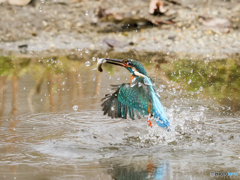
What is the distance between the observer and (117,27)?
31.6 feet

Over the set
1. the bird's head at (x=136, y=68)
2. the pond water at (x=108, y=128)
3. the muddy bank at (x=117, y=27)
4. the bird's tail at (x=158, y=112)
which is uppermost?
the muddy bank at (x=117, y=27)

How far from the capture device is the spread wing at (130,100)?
387 cm

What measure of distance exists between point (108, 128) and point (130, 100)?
553mm

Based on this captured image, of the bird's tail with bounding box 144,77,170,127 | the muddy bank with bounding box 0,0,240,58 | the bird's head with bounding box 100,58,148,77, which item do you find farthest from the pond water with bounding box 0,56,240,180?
the muddy bank with bounding box 0,0,240,58

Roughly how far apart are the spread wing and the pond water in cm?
26

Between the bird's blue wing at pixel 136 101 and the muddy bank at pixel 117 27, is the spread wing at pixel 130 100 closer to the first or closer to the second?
the bird's blue wing at pixel 136 101

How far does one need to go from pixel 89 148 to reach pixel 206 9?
7142 mm

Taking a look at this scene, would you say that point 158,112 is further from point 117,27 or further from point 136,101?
point 117,27

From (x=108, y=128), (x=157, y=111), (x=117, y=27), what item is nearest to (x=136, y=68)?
(x=157, y=111)

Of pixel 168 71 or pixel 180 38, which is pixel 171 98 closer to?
pixel 168 71

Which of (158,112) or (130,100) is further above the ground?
(130,100)

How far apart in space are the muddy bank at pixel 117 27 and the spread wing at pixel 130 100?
4.72m

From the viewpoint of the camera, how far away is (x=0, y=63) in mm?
7551

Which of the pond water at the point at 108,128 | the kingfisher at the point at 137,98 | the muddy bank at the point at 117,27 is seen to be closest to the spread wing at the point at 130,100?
the kingfisher at the point at 137,98
